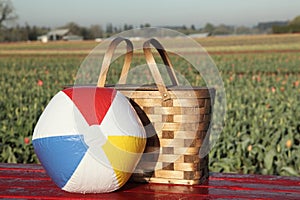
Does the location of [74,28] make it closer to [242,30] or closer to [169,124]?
[242,30]

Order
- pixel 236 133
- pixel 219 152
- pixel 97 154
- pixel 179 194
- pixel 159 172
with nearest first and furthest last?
pixel 97 154
pixel 179 194
pixel 159 172
pixel 219 152
pixel 236 133

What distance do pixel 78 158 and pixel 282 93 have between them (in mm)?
8497

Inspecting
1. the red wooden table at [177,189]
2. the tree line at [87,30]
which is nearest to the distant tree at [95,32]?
the tree line at [87,30]

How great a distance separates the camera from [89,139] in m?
1.86

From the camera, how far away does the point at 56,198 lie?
6.28 ft

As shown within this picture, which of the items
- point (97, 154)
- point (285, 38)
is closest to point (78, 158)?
point (97, 154)

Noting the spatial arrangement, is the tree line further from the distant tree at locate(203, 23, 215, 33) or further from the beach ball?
the beach ball

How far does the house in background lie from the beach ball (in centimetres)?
7135

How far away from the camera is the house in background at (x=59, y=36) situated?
7400cm

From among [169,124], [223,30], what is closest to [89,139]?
[169,124]

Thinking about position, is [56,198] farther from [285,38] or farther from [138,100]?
[285,38]

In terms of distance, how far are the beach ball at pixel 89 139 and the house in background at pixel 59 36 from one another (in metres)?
71.3

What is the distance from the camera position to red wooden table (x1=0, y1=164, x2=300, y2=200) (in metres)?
1.96

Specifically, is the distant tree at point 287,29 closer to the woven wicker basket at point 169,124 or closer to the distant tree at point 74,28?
Answer: the distant tree at point 74,28
